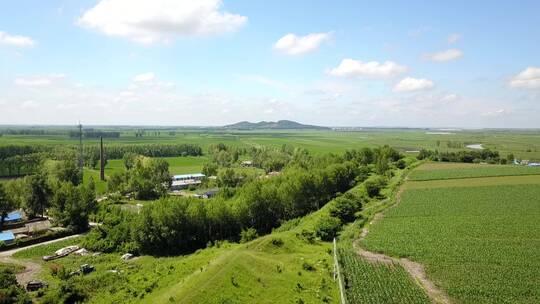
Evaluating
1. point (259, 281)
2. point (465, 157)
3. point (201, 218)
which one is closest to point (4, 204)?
point (201, 218)

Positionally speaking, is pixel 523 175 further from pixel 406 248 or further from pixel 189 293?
pixel 189 293

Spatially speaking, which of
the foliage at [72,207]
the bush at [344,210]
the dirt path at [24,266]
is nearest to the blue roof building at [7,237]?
the dirt path at [24,266]

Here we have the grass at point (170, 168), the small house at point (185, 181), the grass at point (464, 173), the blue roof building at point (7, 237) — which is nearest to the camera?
the blue roof building at point (7, 237)

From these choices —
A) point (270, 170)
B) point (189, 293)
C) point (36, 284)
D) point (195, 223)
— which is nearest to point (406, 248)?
point (189, 293)

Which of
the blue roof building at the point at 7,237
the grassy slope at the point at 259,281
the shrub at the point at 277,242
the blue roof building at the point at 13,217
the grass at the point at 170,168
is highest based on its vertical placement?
the shrub at the point at 277,242

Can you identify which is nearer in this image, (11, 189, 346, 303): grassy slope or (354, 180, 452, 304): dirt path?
(354, 180, 452, 304): dirt path

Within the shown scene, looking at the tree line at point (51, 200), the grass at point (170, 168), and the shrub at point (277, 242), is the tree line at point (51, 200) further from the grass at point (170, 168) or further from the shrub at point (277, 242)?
the shrub at point (277, 242)

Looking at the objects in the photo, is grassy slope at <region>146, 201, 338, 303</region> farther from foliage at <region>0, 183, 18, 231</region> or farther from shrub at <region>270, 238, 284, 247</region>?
foliage at <region>0, 183, 18, 231</region>

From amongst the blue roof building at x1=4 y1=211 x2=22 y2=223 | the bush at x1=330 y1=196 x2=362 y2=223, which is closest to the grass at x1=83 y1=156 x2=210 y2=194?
the blue roof building at x1=4 y1=211 x2=22 y2=223
